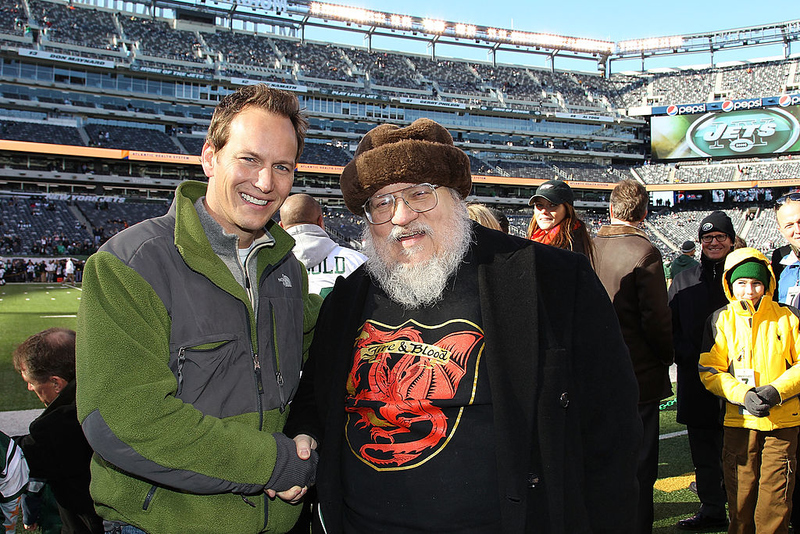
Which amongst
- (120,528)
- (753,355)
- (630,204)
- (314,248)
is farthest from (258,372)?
(753,355)

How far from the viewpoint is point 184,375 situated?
6.17 feet

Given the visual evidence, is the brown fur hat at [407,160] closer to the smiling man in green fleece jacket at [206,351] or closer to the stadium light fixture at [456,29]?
the smiling man in green fleece jacket at [206,351]

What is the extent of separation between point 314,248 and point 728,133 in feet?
186

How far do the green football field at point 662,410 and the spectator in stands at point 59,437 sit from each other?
2578mm

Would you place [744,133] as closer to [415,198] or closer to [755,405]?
[755,405]

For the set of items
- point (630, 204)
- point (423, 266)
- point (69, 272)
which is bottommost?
point (423, 266)

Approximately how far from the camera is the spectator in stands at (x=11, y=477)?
9.15 ft

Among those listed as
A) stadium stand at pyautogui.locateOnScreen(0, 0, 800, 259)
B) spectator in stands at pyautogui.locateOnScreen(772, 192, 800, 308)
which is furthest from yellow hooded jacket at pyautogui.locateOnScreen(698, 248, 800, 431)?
stadium stand at pyautogui.locateOnScreen(0, 0, 800, 259)

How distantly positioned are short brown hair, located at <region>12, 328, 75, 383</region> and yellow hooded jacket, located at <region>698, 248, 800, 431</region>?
13.2 ft

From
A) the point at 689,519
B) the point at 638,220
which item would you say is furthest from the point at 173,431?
the point at 689,519

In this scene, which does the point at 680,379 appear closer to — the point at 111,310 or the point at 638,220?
the point at 638,220

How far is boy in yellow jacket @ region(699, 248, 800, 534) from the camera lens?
11.4ft

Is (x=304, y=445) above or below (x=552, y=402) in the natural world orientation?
below

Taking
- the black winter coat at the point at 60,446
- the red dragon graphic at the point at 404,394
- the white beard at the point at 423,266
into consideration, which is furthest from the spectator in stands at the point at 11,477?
the white beard at the point at 423,266
